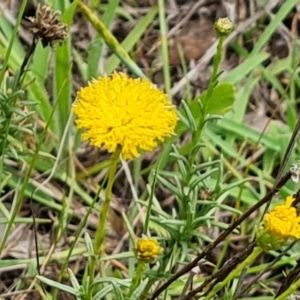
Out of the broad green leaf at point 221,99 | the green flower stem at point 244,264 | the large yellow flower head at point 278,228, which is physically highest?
the large yellow flower head at point 278,228

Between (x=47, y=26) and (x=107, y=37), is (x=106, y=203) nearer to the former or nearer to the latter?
(x=47, y=26)

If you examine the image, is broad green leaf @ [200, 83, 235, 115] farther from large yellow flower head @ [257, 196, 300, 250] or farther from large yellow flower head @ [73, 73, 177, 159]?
large yellow flower head @ [257, 196, 300, 250]

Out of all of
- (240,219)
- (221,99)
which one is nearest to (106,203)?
(240,219)

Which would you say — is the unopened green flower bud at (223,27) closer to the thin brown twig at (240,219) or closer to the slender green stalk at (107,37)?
the thin brown twig at (240,219)

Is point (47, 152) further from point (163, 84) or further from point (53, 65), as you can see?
point (163, 84)

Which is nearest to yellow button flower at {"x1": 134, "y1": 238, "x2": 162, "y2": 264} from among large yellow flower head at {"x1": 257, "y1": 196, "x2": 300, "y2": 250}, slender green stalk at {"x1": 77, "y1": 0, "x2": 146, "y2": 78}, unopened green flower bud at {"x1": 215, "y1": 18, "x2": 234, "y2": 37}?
large yellow flower head at {"x1": 257, "y1": 196, "x2": 300, "y2": 250}

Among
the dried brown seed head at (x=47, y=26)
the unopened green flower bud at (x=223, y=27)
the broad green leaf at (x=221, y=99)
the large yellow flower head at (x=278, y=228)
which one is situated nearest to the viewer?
the large yellow flower head at (x=278, y=228)

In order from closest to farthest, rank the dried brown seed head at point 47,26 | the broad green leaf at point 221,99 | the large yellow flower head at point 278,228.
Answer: the large yellow flower head at point 278,228 < the dried brown seed head at point 47,26 < the broad green leaf at point 221,99

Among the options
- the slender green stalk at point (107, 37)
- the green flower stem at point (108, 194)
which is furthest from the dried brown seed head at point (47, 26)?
the slender green stalk at point (107, 37)
